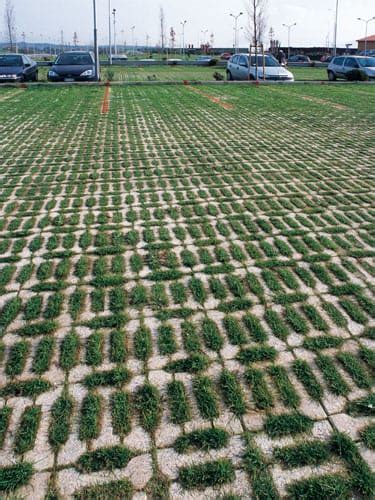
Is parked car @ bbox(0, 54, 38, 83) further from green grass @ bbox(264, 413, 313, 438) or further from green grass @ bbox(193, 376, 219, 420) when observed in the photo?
green grass @ bbox(264, 413, 313, 438)

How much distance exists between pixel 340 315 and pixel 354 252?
4.37ft

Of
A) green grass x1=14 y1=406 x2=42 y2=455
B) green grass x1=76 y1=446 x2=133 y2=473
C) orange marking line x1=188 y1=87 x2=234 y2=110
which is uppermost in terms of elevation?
orange marking line x1=188 y1=87 x2=234 y2=110

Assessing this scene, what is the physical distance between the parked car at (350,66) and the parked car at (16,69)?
53.5 ft

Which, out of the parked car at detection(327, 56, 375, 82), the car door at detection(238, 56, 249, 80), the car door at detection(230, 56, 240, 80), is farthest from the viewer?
the car door at detection(230, 56, 240, 80)

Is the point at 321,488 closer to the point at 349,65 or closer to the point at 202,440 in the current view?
the point at 202,440

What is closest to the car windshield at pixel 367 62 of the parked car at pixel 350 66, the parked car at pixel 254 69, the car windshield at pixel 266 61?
the parked car at pixel 350 66

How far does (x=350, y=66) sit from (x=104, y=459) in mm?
28444

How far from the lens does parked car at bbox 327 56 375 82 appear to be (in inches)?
1012

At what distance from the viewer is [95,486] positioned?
245cm

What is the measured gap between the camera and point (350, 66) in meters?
26.8

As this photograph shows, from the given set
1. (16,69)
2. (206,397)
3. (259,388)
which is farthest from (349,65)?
(206,397)

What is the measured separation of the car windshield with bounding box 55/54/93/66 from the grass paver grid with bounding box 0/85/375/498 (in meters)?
16.7

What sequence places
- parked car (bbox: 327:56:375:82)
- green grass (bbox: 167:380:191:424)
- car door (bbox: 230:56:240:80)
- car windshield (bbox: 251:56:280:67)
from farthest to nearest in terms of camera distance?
car door (bbox: 230:56:240:80)
parked car (bbox: 327:56:375:82)
car windshield (bbox: 251:56:280:67)
green grass (bbox: 167:380:191:424)

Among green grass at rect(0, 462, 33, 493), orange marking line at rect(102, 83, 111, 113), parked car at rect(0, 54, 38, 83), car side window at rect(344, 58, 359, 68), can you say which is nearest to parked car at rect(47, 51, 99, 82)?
parked car at rect(0, 54, 38, 83)
